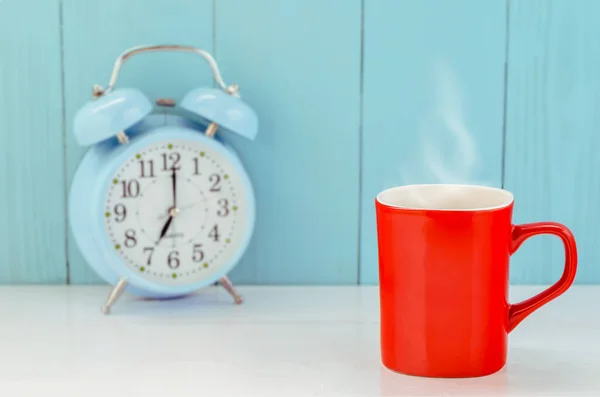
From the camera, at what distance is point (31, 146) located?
3.49ft

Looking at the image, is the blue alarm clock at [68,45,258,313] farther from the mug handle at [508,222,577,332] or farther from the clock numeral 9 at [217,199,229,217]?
the mug handle at [508,222,577,332]

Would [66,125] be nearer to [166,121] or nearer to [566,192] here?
[166,121]

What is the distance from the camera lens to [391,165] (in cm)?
108

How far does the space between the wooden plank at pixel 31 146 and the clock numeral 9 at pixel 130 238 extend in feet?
0.48

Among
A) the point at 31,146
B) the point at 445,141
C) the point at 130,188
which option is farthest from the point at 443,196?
the point at 31,146

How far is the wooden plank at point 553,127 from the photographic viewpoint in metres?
1.06

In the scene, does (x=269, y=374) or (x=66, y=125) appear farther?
(x=66, y=125)

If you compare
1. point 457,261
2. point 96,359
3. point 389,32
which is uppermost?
point 389,32

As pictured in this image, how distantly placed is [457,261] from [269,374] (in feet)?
0.66

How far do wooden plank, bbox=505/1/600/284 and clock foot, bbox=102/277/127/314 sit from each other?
1.64 ft

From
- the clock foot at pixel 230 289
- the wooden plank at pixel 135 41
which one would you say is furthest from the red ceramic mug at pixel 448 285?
the wooden plank at pixel 135 41

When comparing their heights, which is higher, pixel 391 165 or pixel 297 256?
pixel 391 165

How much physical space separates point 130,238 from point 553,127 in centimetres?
55

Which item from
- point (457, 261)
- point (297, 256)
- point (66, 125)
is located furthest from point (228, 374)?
point (66, 125)
